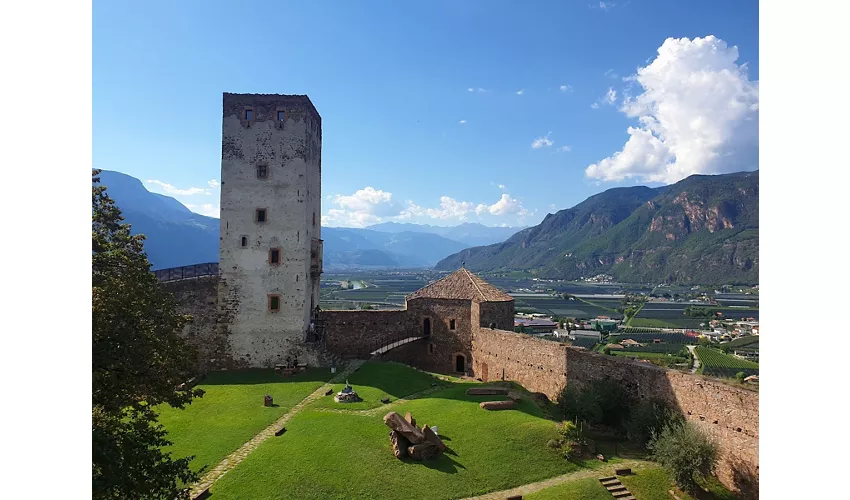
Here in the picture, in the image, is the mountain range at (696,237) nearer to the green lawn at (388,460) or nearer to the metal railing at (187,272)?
the metal railing at (187,272)

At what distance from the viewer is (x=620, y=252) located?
7628 inches

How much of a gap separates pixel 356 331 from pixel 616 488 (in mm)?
18908

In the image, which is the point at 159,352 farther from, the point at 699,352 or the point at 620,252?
the point at 620,252

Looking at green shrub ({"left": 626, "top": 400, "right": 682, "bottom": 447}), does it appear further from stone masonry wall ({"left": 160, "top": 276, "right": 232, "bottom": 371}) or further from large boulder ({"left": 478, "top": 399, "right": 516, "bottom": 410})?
stone masonry wall ({"left": 160, "top": 276, "right": 232, "bottom": 371})

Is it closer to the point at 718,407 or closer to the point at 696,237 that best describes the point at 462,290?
the point at 718,407

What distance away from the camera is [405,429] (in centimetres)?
1482

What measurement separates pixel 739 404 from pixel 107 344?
16.3 meters

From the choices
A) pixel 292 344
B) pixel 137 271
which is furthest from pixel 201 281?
pixel 137 271

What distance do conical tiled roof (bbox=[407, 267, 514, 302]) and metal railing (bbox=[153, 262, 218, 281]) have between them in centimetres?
1222

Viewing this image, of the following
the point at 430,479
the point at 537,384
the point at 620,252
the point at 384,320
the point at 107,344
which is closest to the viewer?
the point at 107,344

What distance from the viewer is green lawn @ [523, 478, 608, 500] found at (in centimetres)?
1298

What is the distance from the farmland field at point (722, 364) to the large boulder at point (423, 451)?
42675 millimetres

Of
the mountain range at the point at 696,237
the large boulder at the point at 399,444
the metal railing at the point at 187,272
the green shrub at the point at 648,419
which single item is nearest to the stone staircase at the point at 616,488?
the green shrub at the point at 648,419

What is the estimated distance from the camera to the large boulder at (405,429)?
14.7 meters
